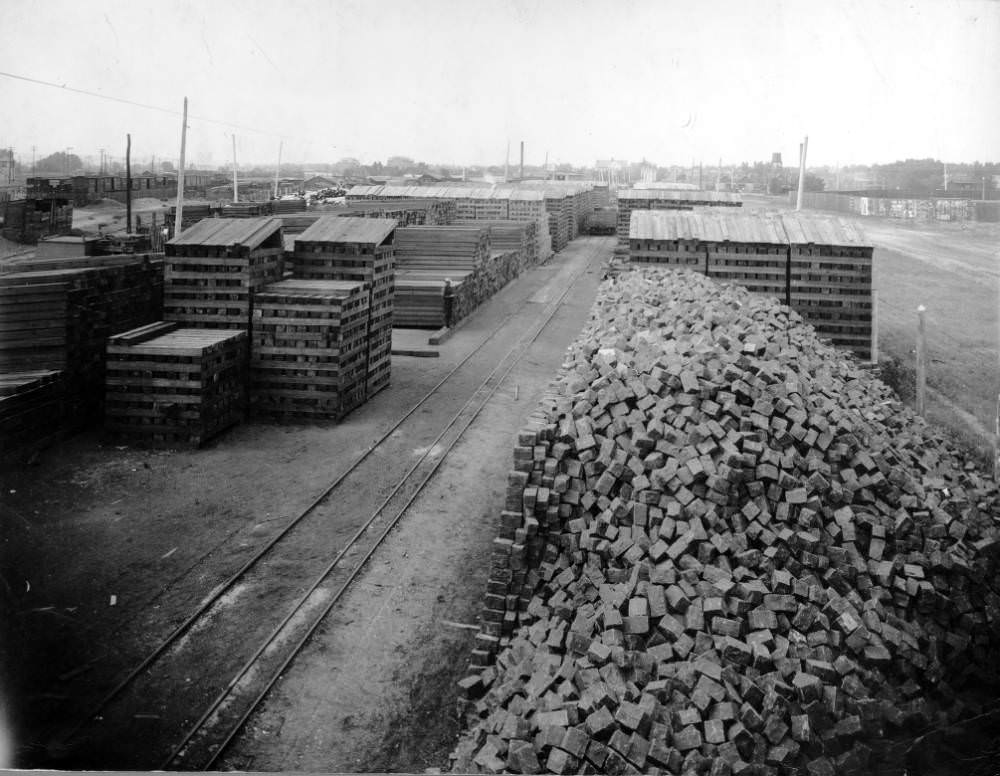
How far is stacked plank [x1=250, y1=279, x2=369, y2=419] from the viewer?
42.8 ft

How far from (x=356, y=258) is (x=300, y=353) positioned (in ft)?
8.49

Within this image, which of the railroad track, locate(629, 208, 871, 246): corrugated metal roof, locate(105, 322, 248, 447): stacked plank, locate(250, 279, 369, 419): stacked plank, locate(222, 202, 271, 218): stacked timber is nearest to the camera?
the railroad track

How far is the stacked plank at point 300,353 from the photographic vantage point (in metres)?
13.1

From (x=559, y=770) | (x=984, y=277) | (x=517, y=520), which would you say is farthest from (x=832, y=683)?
(x=984, y=277)

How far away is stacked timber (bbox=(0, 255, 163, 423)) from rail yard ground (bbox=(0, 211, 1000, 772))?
1000 mm

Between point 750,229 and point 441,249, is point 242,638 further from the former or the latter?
point 441,249

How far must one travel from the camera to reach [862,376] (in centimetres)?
1152

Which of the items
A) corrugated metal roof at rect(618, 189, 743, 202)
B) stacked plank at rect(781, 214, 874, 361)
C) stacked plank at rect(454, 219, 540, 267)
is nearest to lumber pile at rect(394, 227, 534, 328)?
stacked plank at rect(454, 219, 540, 267)

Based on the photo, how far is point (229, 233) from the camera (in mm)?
13227

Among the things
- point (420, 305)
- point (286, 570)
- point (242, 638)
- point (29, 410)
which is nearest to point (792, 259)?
point (420, 305)

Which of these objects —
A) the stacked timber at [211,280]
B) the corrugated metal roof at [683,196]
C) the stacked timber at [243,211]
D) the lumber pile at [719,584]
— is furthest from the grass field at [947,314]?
the stacked timber at [243,211]

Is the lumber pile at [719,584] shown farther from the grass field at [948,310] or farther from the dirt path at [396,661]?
the grass field at [948,310]

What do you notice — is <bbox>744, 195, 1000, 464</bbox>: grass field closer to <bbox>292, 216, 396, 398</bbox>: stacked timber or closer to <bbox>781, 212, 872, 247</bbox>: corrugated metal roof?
<bbox>781, 212, 872, 247</bbox>: corrugated metal roof

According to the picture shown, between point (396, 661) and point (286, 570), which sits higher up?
point (286, 570)
